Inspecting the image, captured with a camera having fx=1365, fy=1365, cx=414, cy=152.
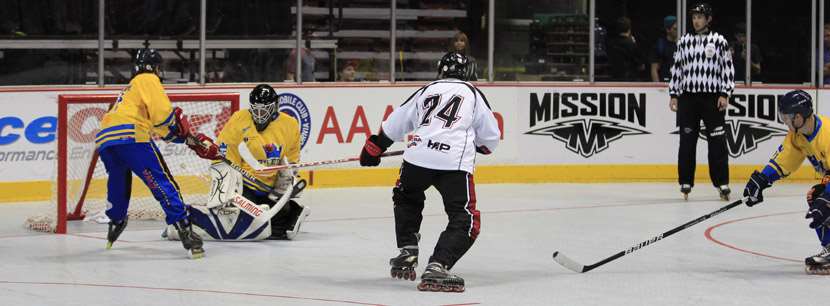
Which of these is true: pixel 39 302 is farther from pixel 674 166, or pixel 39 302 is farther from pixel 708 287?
pixel 674 166

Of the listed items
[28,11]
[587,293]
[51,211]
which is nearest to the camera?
[587,293]

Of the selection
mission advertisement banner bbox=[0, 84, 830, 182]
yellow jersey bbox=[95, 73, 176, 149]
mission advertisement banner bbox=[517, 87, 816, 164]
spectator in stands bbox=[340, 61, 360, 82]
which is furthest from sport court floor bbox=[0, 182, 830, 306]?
spectator in stands bbox=[340, 61, 360, 82]

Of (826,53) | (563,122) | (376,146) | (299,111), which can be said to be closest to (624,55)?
(563,122)

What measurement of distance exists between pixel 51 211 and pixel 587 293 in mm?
3590

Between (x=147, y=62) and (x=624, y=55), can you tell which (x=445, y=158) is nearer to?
(x=147, y=62)

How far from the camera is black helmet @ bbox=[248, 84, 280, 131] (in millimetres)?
7367

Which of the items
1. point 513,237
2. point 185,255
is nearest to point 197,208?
point 185,255

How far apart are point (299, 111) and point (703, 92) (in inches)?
117

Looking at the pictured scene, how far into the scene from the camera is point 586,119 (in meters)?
11.0

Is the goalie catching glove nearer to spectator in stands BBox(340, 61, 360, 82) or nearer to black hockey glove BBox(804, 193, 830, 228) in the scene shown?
black hockey glove BBox(804, 193, 830, 228)

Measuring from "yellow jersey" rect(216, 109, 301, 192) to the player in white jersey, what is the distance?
5.35ft

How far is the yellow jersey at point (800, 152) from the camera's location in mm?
6113

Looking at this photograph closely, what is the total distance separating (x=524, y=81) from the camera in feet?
36.7

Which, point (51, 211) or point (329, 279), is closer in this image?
point (329, 279)
